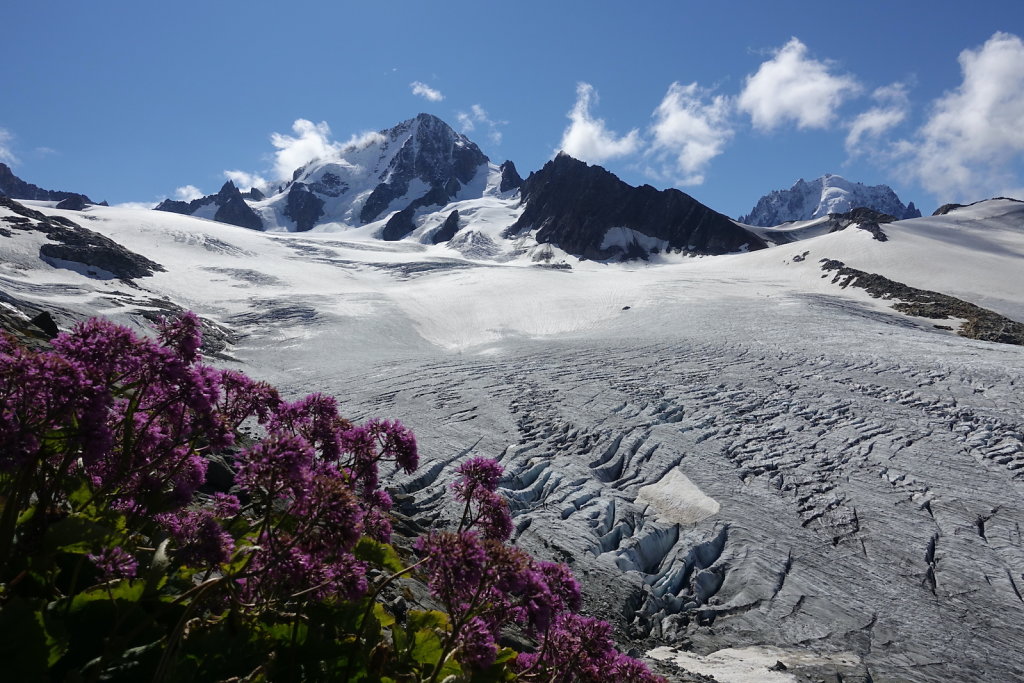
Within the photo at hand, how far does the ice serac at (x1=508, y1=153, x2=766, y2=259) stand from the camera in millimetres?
91438

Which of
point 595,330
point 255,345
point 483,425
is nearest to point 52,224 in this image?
point 255,345

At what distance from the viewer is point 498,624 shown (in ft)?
8.49

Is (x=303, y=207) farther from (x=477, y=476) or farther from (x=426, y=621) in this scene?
(x=426, y=621)

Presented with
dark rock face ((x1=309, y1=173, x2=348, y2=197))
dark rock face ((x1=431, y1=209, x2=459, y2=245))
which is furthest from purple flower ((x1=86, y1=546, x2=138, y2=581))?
dark rock face ((x1=309, y1=173, x2=348, y2=197))

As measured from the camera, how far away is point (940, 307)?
114 feet

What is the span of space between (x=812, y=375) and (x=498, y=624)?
17.5m

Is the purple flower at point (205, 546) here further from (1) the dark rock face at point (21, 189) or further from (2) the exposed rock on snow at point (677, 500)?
(1) the dark rock face at point (21, 189)

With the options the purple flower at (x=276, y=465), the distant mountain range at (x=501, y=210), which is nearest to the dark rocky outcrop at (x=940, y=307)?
the purple flower at (x=276, y=465)

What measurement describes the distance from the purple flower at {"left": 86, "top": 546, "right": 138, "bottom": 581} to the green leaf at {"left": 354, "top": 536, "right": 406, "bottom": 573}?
883 mm

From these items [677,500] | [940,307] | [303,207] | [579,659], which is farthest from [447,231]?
[579,659]

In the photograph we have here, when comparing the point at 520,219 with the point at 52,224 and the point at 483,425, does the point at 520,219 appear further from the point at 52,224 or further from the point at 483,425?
the point at 483,425

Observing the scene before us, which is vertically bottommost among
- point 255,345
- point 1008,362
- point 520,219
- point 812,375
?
point 255,345

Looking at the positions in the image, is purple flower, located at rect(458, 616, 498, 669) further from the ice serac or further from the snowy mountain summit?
the snowy mountain summit

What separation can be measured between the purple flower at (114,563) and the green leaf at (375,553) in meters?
0.88
